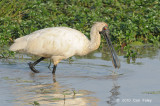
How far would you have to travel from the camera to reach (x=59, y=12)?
13.0 meters

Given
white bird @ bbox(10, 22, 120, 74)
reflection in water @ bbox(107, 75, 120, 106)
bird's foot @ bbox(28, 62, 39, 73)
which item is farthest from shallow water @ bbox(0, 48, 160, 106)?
white bird @ bbox(10, 22, 120, 74)

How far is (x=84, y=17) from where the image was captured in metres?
12.3

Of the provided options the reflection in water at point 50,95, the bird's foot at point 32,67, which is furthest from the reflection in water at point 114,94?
the bird's foot at point 32,67

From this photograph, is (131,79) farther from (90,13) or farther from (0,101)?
(90,13)

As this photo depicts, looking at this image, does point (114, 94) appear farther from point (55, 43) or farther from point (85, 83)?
point (55, 43)

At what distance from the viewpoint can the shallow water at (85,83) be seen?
6.55m

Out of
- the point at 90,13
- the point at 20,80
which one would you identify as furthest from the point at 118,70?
the point at 90,13

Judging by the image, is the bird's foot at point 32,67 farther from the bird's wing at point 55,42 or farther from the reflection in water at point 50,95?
the reflection in water at point 50,95

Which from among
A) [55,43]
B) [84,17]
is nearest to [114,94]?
[55,43]

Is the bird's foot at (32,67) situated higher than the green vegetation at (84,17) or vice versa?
the green vegetation at (84,17)

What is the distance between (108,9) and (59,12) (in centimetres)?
141

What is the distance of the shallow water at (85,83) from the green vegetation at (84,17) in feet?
3.63

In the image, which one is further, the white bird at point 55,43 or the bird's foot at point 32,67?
the bird's foot at point 32,67

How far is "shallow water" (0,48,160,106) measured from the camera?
258 inches
